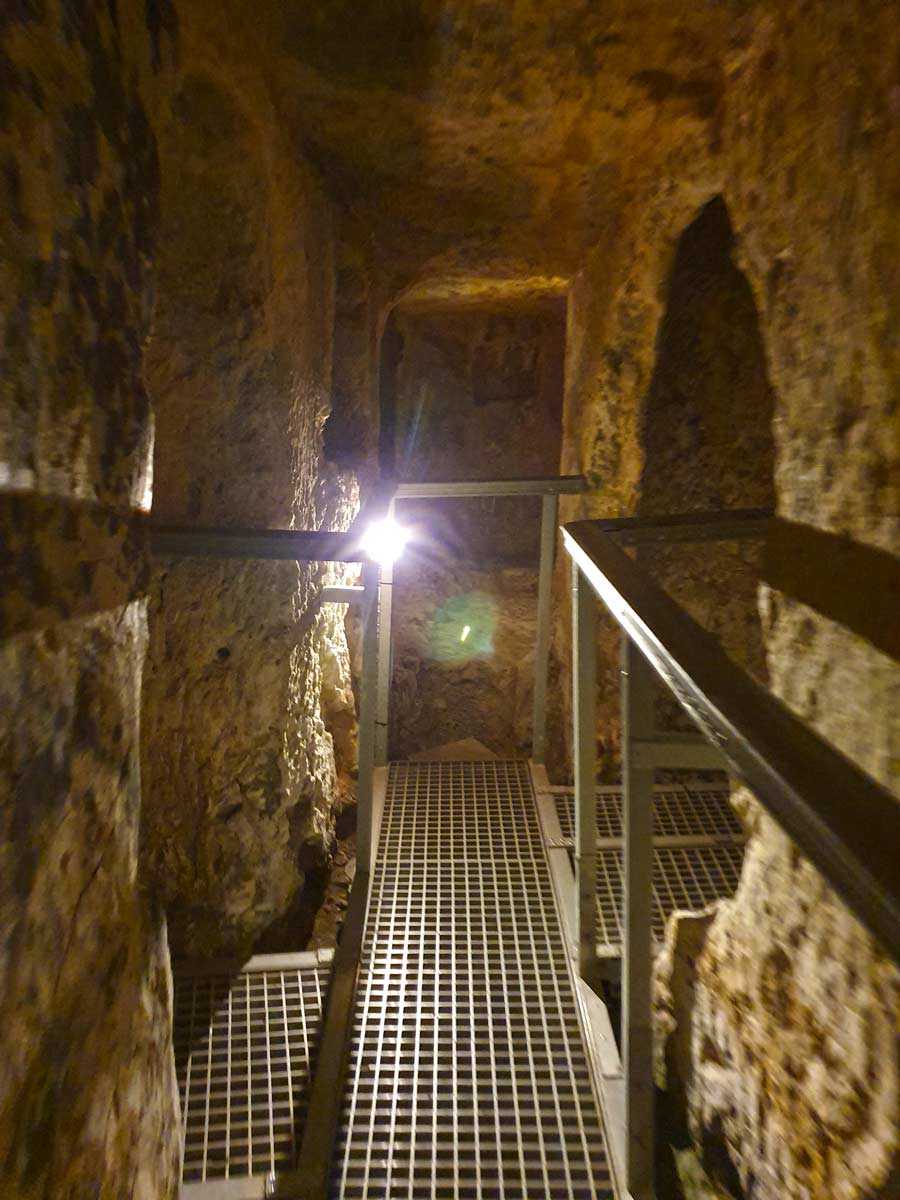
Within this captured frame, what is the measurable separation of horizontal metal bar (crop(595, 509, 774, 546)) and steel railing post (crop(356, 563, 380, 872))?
0.89 meters

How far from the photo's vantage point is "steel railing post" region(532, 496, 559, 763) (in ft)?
11.6

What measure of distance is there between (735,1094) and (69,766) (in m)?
1.52

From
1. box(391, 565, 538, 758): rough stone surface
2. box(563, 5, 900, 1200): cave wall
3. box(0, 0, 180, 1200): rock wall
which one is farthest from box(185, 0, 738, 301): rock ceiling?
box(391, 565, 538, 758): rough stone surface

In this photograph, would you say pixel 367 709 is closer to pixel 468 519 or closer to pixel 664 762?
pixel 664 762

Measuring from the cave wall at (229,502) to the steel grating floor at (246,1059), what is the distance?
17 cm

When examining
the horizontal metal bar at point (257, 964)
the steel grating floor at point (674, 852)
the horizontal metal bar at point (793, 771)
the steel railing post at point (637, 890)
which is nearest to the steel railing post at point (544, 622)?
the steel grating floor at point (674, 852)

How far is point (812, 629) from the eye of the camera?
4.97 feet

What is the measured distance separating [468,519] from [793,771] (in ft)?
15.2

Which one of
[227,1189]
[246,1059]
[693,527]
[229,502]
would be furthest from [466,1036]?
[229,502]

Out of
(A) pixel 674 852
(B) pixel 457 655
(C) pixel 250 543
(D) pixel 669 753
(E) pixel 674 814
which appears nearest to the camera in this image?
(D) pixel 669 753

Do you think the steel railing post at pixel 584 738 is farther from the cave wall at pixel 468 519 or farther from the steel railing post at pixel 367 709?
the cave wall at pixel 468 519

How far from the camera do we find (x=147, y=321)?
1140 millimetres

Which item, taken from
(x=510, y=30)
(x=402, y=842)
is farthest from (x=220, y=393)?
(x=402, y=842)

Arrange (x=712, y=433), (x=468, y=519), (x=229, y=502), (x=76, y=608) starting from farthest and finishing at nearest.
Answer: (x=468, y=519) → (x=712, y=433) → (x=229, y=502) → (x=76, y=608)
